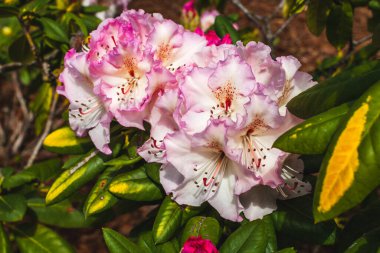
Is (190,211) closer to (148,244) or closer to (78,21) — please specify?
(148,244)

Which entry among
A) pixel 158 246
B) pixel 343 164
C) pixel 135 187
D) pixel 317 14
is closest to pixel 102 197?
pixel 135 187

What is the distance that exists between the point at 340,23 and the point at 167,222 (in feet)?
3.04

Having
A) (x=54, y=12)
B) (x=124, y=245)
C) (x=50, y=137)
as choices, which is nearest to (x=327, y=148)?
(x=124, y=245)

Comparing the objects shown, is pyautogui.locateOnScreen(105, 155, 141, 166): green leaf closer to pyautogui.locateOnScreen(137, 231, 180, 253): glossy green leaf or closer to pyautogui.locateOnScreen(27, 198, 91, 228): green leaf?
pyautogui.locateOnScreen(137, 231, 180, 253): glossy green leaf

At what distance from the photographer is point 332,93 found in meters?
1.03

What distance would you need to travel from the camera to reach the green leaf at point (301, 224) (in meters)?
1.24

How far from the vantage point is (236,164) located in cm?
116

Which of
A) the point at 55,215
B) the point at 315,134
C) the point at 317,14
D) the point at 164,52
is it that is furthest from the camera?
the point at 55,215

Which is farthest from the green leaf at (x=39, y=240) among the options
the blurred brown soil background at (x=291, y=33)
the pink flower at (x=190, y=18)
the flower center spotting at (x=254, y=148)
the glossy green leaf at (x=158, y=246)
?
the blurred brown soil background at (x=291, y=33)

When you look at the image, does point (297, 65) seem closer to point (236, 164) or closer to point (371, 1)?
point (236, 164)

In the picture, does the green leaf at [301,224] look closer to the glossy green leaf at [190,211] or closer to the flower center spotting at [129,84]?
the glossy green leaf at [190,211]

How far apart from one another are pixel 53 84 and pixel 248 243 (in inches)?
48.4

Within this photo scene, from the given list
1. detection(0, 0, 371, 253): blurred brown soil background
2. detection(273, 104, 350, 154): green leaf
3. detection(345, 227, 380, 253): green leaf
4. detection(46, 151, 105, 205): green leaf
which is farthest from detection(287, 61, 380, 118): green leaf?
detection(0, 0, 371, 253): blurred brown soil background

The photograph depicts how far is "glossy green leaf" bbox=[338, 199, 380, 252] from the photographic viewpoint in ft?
4.26
